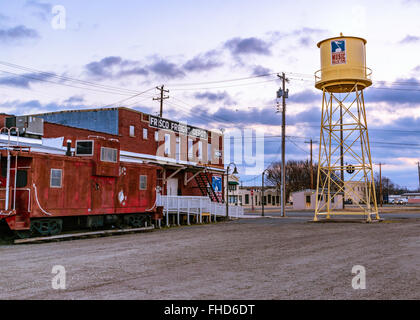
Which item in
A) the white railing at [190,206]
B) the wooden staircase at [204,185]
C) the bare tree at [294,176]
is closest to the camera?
the white railing at [190,206]

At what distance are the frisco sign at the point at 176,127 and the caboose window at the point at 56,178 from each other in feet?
56.9

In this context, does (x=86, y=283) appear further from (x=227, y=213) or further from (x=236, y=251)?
(x=227, y=213)

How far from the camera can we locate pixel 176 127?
128ft

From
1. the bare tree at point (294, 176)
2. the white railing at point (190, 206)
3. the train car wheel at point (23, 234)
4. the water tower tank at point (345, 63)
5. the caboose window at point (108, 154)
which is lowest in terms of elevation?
the train car wheel at point (23, 234)

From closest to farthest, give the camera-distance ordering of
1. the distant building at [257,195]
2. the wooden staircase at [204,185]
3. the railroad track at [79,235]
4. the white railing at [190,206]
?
the railroad track at [79,235] < the white railing at [190,206] < the wooden staircase at [204,185] < the distant building at [257,195]

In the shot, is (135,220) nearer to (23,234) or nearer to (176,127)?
(23,234)

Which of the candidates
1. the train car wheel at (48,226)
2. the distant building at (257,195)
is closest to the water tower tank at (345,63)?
the train car wheel at (48,226)

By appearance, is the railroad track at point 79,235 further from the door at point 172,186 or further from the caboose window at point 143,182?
the door at point 172,186

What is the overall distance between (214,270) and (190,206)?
63.9ft

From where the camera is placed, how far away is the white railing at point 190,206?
2808 cm

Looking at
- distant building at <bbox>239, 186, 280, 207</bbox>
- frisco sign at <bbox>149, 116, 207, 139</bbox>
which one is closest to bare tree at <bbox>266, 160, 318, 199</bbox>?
distant building at <bbox>239, 186, 280, 207</bbox>

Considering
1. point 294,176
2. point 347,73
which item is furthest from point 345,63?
point 294,176

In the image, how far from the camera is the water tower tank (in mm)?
Answer: 29969
